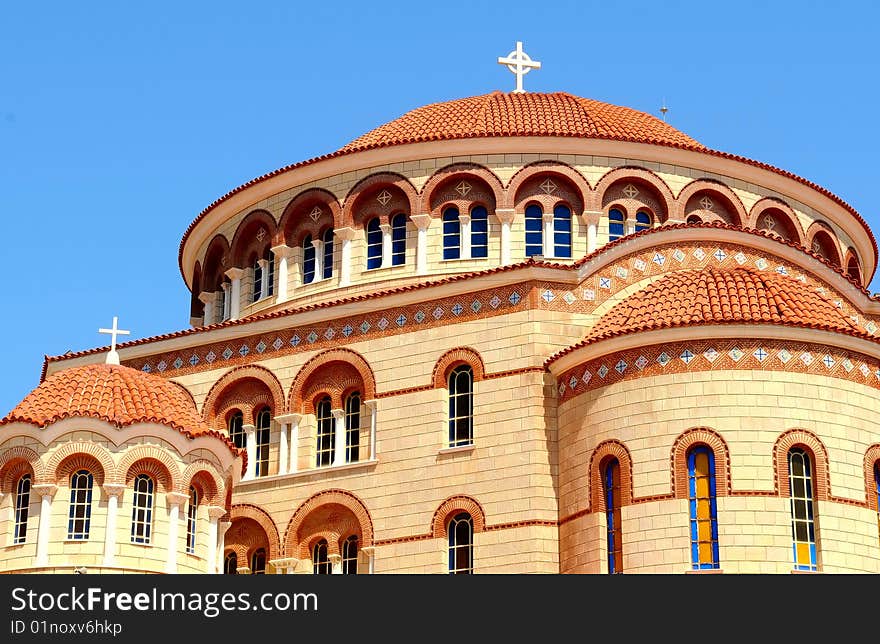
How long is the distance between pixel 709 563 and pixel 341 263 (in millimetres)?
12039

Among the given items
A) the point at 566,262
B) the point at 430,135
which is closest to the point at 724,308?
the point at 566,262

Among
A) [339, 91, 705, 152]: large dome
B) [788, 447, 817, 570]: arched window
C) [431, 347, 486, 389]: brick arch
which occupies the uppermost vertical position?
[339, 91, 705, 152]: large dome

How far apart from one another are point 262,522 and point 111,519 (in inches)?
177

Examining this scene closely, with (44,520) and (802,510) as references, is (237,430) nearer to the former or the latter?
(44,520)

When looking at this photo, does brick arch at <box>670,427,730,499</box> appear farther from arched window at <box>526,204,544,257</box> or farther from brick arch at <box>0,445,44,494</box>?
brick arch at <box>0,445,44,494</box>

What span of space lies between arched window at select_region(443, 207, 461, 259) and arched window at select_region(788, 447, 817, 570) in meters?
9.87

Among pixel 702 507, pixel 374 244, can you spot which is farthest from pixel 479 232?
pixel 702 507

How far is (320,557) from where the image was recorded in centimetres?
3488

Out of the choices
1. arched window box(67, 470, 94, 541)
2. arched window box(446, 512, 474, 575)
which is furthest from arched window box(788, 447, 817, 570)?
arched window box(67, 470, 94, 541)

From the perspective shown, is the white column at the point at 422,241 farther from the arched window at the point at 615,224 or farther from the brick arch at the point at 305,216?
the arched window at the point at 615,224

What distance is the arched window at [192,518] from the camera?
32.5 meters

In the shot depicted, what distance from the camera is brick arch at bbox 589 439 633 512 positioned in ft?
102

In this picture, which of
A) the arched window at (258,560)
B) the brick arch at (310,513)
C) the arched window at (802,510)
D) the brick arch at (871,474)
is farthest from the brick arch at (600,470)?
the arched window at (258,560)
